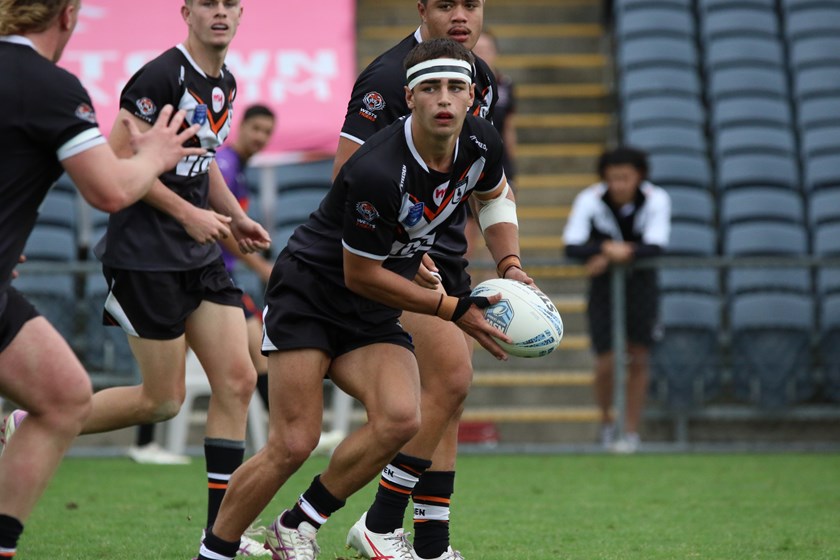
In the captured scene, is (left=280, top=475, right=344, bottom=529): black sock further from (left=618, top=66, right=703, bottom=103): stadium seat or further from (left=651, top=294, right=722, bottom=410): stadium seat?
(left=618, top=66, right=703, bottom=103): stadium seat

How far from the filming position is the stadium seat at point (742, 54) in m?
13.7

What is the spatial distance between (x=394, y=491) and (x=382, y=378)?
0.65 m

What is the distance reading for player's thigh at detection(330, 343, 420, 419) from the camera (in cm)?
455

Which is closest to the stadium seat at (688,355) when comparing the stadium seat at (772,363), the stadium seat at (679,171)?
the stadium seat at (772,363)

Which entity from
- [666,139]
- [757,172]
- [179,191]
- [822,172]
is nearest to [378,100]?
[179,191]

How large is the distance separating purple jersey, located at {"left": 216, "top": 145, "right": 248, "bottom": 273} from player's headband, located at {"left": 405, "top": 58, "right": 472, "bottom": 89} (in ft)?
11.0

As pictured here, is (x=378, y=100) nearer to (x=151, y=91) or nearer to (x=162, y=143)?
(x=151, y=91)

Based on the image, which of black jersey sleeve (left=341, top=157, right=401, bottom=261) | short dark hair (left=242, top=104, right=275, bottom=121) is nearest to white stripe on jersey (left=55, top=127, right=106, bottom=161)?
black jersey sleeve (left=341, top=157, right=401, bottom=261)

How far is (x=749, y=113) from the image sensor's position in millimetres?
13055

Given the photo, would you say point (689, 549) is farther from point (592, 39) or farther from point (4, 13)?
point (592, 39)

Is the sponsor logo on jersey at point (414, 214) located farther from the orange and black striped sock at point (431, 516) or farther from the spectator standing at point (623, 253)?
the spectator standing at point (623, 253)

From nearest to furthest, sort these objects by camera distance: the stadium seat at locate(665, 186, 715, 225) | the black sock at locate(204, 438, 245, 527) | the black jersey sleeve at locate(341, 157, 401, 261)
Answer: the black jersey sleeve at locate(341, 157, 401, 261)
the black sock at locate(204, 438, 245, 527)
the stadium seat at locate(665, 186, 715, 225)

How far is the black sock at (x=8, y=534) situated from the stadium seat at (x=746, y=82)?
416 inches

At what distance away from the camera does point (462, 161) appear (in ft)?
15.0
